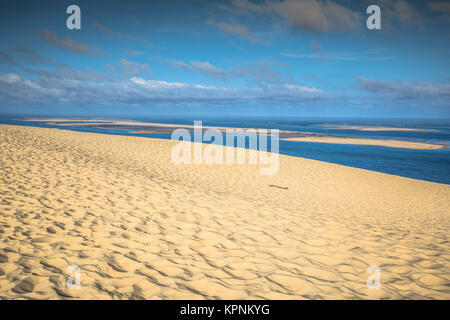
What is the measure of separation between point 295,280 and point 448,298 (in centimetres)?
218

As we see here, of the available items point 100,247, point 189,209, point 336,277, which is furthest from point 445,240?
point 100,247

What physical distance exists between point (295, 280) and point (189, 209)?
3.53m

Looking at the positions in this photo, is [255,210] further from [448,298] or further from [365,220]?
[448,298]

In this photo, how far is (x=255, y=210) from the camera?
23.3 feet

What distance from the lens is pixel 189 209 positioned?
21.3 feet

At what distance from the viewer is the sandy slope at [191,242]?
332cm

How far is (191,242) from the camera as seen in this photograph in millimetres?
4637

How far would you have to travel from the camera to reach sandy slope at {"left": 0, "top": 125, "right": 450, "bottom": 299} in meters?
3.32

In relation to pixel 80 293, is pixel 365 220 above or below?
below

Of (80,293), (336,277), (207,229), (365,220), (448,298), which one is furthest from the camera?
(365,220)

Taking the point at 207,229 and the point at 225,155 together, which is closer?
the point at 207,229

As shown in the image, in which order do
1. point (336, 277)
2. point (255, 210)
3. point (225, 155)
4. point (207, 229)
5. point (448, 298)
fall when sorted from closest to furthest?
point (448, 298) < point (336, 277) < point (207, 229) < point (255, 210) < point (225, 155)
